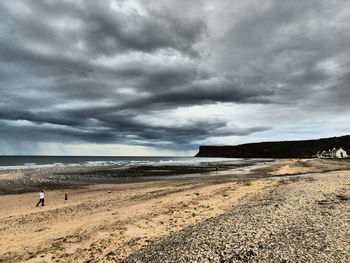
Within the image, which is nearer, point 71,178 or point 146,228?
point 146,228

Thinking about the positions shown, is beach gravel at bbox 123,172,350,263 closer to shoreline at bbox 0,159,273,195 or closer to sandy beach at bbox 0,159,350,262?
sandy beach at bbox 0,159,350,262

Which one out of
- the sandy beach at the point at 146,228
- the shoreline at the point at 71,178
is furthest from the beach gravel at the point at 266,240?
the shoreline at the point at 71,178

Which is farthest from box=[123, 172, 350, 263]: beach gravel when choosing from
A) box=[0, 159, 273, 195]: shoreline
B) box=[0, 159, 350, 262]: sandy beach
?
box=[0, 159, 273, 195]: shoreline

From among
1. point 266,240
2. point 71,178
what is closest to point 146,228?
point 266,240

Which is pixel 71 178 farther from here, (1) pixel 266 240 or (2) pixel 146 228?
(1) pixel 266 240

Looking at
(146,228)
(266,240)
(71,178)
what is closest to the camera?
(266,240)

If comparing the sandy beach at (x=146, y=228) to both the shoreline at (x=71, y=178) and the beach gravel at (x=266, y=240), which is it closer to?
the beach gravel at (x=266, y=240)

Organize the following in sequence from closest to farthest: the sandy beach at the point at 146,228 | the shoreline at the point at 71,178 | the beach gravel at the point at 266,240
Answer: the beach gravel at the point at 266,240 < the sandy beach at the point at 146,228 < the shoreline at the point at 71,178

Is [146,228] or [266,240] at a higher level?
[266,240]

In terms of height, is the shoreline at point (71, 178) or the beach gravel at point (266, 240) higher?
the beach gravel at point (266, 240)

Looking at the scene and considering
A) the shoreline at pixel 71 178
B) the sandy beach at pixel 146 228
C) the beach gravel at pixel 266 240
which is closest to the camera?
the beach gravel at pixel 266 240

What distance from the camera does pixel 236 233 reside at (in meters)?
10.6

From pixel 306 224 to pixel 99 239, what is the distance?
1153 cm

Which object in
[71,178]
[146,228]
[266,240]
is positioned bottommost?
[71,178]
